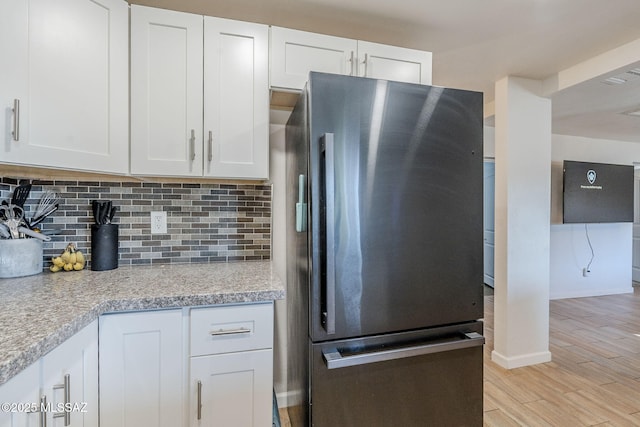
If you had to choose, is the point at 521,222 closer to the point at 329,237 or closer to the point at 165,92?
the point at 329,237

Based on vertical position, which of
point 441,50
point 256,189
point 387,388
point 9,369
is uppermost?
point 441,50

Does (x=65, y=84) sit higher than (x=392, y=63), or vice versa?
(x=392, y=63)

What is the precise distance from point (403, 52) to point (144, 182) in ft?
4.98

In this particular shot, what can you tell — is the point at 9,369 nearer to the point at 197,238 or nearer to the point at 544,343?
the point at 197,238

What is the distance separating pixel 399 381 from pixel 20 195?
6.09 feet

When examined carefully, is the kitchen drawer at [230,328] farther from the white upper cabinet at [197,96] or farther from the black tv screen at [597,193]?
the black tv screen at [597,193]

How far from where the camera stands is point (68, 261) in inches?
60.1

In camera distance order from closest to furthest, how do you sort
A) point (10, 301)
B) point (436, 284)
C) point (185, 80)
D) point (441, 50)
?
point (10, 301), point (436, 284), point (185, 80), point (441, 50)

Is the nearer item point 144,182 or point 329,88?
point 329,88

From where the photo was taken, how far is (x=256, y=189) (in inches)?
74.0

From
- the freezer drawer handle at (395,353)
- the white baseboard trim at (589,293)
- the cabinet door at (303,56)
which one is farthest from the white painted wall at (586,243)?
the freezer drawer handle at (395,353)

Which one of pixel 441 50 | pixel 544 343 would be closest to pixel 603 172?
pixel 544 343

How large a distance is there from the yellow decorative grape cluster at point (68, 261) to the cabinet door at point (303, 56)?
4.08ft

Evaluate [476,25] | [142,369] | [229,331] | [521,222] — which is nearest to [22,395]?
[142,369]
